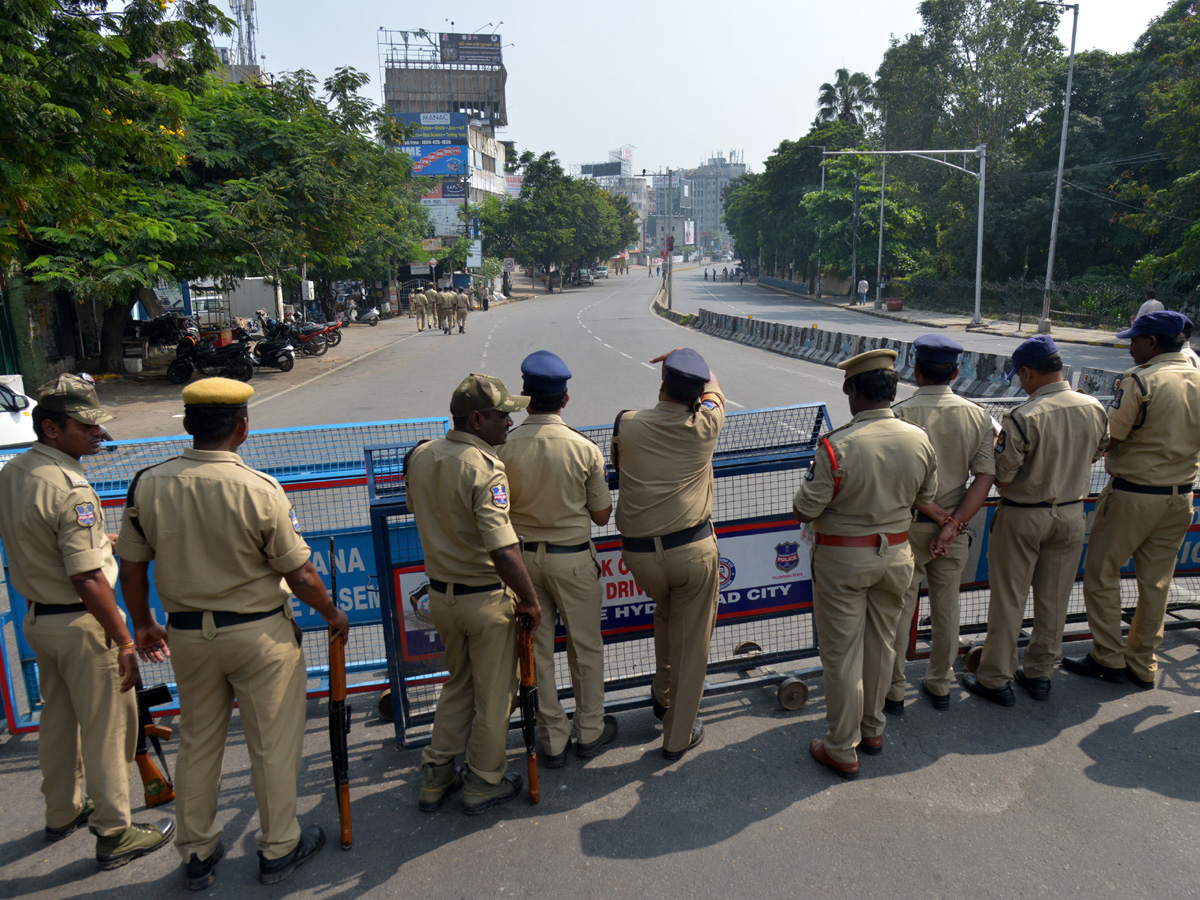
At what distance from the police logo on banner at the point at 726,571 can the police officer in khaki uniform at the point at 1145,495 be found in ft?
6.40

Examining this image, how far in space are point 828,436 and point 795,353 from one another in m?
19.9

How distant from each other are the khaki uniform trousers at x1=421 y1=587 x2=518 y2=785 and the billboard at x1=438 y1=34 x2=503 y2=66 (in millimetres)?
99574

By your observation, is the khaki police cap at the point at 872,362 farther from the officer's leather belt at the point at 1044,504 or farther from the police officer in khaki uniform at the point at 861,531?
the officer's leather belt at the point at 1044,504

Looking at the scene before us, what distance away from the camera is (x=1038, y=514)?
158 inches

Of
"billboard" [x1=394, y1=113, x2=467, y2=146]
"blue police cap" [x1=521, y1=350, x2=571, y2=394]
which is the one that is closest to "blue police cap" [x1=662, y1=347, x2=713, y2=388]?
"blue police cap" [x1=521, y1=350, x2=571, y2=394]

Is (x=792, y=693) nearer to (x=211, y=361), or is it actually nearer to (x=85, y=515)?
(x=85, y=515)

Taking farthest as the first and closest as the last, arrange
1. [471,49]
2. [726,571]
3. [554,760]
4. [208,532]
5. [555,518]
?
[471,49] → [726,571] → [554,760] → [555,518] → [208,532]

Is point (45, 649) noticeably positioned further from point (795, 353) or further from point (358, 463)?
point (795, 353)

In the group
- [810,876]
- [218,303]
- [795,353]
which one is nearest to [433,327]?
[218,303]

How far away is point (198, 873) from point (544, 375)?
2.29 metres

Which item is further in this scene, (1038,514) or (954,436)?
(1038,514)

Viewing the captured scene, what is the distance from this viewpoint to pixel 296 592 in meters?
2.93

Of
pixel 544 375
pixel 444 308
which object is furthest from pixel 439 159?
pixel 544 375

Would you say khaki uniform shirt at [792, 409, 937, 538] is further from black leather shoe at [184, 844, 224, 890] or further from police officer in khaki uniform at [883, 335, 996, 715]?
black leather shoe at [184, 844, 224, 890]
